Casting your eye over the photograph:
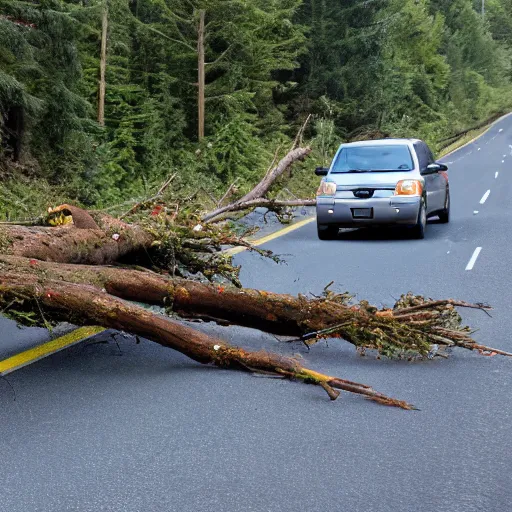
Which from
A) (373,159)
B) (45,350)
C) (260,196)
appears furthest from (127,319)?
(373,159)

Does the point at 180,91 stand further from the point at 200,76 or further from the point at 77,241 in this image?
the point at 77,241

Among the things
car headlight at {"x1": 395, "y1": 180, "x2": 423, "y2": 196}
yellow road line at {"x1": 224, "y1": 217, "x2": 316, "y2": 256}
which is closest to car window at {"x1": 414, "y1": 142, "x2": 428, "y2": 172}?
car headlight at {"x1": 395, "y1": 180, "x2": 423, "y2": 196}

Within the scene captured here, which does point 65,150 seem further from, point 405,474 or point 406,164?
point 405,474

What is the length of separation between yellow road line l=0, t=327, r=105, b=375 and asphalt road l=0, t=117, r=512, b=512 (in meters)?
0.15

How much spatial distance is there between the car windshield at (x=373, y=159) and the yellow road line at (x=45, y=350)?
8.91 metres

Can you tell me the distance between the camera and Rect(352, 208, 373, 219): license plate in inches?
586

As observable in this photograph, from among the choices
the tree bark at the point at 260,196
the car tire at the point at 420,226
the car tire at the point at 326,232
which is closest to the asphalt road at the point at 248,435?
the tree bark at the point at 260,196

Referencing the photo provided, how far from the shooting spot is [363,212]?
14898 millimetres

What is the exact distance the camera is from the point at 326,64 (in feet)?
137

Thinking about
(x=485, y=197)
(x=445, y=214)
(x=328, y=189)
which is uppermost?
(x=328, y=189)

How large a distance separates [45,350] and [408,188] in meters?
9.29

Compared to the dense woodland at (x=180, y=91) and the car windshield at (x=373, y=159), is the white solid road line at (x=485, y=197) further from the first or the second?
the car windshield at (x=373, y=159)

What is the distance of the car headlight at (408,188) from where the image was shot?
14.9 metres

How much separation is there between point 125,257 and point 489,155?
46.7m
